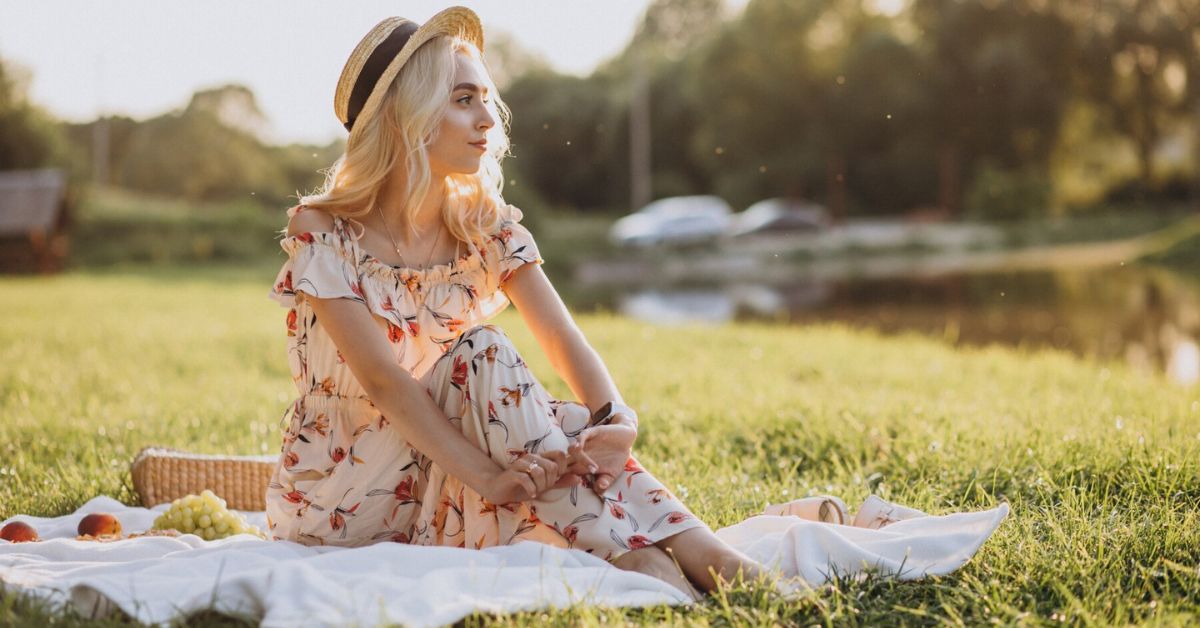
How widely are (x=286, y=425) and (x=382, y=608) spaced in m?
0.97

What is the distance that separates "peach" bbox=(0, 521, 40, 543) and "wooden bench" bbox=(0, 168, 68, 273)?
2212 cm

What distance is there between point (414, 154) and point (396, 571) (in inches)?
40.3

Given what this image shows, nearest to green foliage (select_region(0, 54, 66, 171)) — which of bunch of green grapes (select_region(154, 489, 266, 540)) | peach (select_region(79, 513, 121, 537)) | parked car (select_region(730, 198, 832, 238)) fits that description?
parked car (select_region(730, 198, 832, 238))

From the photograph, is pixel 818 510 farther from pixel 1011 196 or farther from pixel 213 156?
pixel 213 156

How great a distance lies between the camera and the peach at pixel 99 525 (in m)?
3.04

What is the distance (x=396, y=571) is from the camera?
7.65 feet

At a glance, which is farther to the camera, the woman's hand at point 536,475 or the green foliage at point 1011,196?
the green foliage at point 1011,196

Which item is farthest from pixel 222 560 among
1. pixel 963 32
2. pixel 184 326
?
pixel 963 32

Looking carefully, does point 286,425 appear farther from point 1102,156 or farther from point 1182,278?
point 1102,156

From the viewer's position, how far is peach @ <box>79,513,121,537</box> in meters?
3.04

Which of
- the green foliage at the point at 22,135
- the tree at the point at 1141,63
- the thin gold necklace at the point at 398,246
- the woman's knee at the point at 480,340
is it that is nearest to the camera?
the woman's knee at the point at 480,340

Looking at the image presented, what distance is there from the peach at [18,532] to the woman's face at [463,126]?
55.4 inches

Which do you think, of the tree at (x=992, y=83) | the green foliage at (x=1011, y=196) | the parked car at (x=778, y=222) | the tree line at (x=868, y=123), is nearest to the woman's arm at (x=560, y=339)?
the parked car at (x=778, y=222)

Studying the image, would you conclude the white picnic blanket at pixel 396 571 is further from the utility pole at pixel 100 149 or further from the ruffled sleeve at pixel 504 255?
the utility pole at pixel 100 149
